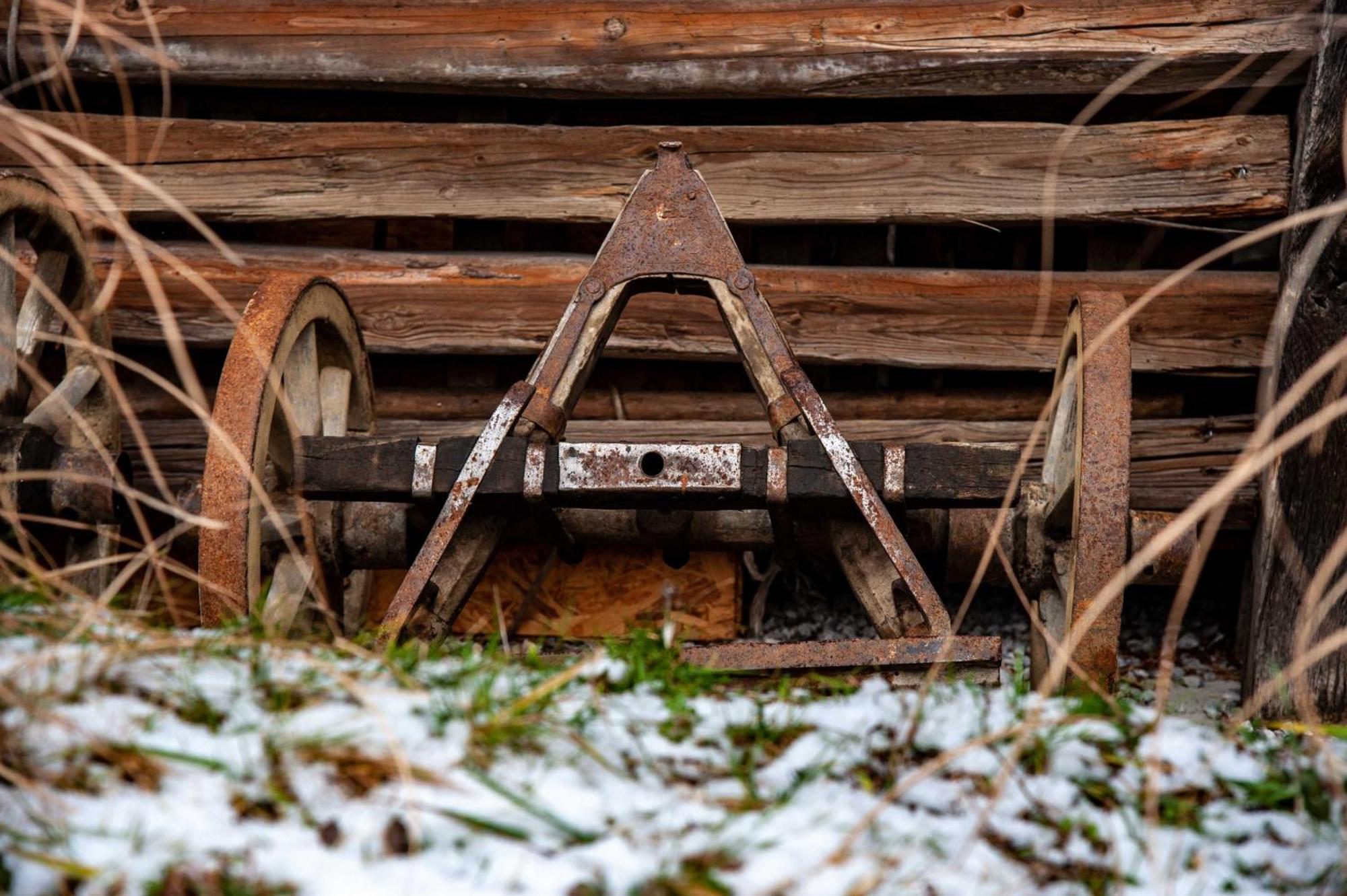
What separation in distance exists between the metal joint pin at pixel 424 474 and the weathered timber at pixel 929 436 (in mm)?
1026

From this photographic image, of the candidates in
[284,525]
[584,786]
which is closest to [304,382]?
[284,525]

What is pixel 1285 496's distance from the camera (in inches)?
133

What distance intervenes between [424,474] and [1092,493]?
57.5 inches

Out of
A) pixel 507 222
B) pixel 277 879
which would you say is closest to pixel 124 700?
pixel 277 879

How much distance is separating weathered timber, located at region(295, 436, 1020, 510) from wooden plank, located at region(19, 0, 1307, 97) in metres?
1.51

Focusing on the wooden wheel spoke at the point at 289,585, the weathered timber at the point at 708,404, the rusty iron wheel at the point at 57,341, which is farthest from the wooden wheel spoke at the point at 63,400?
the weathered timber at the point at 708,404

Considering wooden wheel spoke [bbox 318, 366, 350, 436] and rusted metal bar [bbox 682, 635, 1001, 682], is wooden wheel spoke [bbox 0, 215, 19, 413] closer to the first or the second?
wooden wheel spoke [bbox 318, 366, 350, 436]

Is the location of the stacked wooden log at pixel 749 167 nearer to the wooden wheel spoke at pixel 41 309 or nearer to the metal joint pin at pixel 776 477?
the wooden wheel spoke at pixel 41 309

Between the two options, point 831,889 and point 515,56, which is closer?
point 831,889

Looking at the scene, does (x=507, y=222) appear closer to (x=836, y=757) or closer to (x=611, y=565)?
(x=611, y=565)

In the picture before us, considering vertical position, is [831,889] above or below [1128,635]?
above

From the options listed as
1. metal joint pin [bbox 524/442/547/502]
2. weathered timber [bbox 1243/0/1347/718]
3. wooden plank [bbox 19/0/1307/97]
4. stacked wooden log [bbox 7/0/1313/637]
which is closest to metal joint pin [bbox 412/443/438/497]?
metal joint pin [bbox 524/442/547/502]

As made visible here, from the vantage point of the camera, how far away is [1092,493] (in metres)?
2.41

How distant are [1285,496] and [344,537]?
2.60 meters
